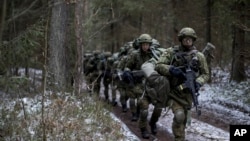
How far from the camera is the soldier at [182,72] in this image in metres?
7.45

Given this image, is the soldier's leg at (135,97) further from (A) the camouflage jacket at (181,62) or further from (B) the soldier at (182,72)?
(B) the soldier at (182,72)

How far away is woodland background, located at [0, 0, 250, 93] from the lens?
6600 mm

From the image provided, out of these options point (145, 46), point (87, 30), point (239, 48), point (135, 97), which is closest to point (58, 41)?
point (135, 97)

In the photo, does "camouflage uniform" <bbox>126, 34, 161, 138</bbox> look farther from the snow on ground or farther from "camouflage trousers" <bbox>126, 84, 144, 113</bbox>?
the snow on ground

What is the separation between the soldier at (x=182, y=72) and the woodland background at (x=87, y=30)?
99.3 inches

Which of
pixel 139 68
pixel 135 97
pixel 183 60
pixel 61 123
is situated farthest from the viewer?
pixel 135 97

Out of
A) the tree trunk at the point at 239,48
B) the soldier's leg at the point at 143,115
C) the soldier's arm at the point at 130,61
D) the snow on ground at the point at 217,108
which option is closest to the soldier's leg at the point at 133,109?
the snow on ground at the point at 217,108

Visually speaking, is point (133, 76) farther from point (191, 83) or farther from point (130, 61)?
point (191, 83)

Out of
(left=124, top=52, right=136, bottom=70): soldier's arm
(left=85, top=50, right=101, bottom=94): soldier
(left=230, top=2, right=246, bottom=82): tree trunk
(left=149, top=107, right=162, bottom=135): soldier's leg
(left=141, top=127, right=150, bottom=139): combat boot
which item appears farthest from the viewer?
(left=85, top=50, right=101, bottom=94): soldier

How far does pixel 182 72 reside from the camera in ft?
24.1

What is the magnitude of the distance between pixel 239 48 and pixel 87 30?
6563 mm

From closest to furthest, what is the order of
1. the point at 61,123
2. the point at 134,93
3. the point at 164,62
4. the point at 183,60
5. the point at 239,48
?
the point at 61,123 → the point at 183,60 → the point at 164,62 → the point at 134,93 → the point at 239,48

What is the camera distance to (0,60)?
276 inches

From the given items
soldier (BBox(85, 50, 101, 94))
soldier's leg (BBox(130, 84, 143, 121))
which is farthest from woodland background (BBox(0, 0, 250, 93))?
soldier's leg (BBox(130, 84, 143, 121))
